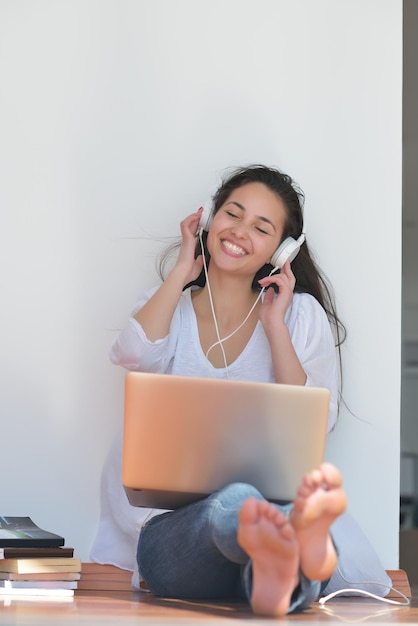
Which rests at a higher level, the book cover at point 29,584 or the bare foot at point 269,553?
the bare foot at point 269,553

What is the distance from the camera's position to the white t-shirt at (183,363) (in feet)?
8.85

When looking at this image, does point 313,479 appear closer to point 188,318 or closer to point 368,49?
point 188,318

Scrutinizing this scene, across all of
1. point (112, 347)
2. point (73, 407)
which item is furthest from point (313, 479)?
point (73, 407)

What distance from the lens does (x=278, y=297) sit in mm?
2762

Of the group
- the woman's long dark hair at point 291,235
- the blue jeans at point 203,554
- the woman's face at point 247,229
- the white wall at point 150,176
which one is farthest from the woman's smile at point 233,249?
the blue jeans at point 203,554

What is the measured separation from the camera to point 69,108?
9.89 ft

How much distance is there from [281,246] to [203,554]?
96cm

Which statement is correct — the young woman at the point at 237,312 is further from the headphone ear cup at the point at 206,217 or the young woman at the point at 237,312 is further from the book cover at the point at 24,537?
the book cover at the point at 24,537

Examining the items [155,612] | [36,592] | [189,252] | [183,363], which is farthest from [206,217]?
[155,612]

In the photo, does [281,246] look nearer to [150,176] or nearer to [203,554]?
[150,176]

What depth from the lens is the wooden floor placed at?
176cm

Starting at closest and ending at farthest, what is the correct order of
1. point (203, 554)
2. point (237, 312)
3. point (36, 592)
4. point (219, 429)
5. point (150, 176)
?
point (219, 429)
point (203, 554)
point (36, 592)
point (237, 312)
point (150, 176)

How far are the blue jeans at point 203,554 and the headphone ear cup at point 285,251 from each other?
0.81 m

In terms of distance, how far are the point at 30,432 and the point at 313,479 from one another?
1.31 m
